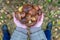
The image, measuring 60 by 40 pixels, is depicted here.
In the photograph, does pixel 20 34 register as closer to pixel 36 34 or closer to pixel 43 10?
pixel 36 34

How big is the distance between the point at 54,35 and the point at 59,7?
718 mm

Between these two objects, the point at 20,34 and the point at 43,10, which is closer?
the point at 20,34

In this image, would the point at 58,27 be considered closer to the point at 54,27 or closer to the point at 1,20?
the point at 54,27

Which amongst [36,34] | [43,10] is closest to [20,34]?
[36,34]

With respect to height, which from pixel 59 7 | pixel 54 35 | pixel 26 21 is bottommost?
pixel 54 35

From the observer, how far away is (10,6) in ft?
13.7

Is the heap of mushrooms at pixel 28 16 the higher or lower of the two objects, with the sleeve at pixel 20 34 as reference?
higher

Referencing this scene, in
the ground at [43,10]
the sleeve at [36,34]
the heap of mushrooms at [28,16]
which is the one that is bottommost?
the ground at [43,10]

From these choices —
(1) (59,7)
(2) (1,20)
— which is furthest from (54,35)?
(2) (1,20)

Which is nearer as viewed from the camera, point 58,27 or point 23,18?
point 23,18

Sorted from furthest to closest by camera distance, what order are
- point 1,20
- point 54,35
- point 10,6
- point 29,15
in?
point 10,6, point 1,20, point 54,35, point 29,15

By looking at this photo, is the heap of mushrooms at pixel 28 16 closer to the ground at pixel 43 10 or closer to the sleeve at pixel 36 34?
the sleeve at pixel 36 34

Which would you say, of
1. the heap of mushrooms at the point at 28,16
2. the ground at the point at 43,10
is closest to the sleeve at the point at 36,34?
the heap of mushrooms at the point at 28,16

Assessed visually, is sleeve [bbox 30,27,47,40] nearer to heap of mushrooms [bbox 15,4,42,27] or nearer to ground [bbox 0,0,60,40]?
heap of mushrooms [bbox 15,4,42,27]
